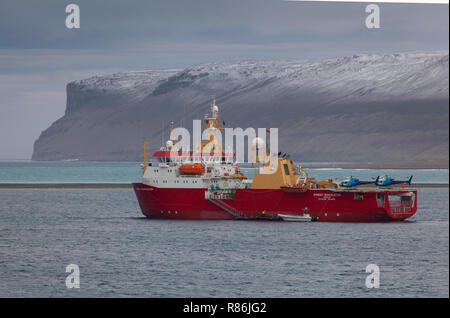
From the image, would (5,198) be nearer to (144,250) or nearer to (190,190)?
(190,190)

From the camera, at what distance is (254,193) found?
46.7 meters

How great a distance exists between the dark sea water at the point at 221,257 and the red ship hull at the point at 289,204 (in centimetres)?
90

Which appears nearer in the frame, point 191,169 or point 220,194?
point 220,194

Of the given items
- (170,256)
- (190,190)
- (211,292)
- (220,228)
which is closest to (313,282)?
(211,292)

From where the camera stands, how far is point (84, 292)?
27.7m

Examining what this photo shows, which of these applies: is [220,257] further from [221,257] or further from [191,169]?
[191,169]

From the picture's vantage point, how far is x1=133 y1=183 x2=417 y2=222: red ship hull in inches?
1828

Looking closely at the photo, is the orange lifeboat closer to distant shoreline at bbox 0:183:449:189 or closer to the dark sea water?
the dark sea water

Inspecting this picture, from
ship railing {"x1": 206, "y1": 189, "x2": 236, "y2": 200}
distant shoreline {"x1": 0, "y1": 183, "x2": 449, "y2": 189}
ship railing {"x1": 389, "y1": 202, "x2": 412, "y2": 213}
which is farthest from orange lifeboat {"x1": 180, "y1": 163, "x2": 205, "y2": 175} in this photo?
distant shoreline {"x1": 0, "y1": 183, "x2": 449, "y2": 189}

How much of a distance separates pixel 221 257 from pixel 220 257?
4 centimetres

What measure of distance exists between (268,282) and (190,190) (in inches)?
720

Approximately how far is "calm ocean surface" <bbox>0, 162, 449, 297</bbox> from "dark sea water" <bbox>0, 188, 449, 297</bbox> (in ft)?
0.13

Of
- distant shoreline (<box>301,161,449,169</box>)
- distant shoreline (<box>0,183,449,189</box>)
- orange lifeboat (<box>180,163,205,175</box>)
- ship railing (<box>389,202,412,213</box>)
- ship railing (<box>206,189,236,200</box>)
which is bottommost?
ship railing (<box>389,202,412,213</box>)

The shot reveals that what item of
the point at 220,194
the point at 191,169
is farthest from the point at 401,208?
the point at 191,169
